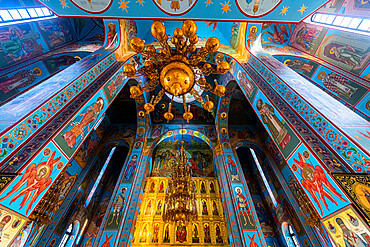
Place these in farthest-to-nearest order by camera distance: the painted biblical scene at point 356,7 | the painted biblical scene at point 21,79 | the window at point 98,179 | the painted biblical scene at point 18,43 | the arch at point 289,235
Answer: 1. the window at point 98,179
2. the arch at point 289,235
3. the painted biblical scene at point 21,79
4. the painted biblical scene at point 18,43
5. the painted biblical scene at point 356,7

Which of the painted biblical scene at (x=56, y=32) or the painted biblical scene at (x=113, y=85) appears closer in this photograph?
the painted biblical scene at (x=113, y=85)

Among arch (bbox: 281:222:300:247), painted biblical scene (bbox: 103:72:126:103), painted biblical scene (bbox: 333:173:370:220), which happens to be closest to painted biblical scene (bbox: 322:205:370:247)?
painted biblical scene (bbox: 333:173:370:220)

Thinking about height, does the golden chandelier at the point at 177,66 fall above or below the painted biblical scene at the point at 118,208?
above

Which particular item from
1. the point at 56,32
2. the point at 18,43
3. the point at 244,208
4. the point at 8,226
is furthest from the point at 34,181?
the point at 56,32

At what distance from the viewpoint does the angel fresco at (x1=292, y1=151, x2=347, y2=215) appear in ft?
8.57

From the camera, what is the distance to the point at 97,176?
8.57m

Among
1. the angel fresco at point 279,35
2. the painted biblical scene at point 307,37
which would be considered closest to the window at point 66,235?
the angel fresco at point 279,35

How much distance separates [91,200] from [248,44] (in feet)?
35.3

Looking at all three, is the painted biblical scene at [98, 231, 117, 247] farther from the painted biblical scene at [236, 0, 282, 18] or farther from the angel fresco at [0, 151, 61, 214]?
the painted biblical scene at [236, 0, 282, 18]

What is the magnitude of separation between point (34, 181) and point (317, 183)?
17.6 feet

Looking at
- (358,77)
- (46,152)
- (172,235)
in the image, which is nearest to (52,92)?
(46,152)

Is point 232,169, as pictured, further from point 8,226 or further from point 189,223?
point 8,226

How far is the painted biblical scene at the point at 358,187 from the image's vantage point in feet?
7.11

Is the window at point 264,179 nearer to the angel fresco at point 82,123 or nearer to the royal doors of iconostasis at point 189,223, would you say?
the royal doors of iconostasis at point 189,223
